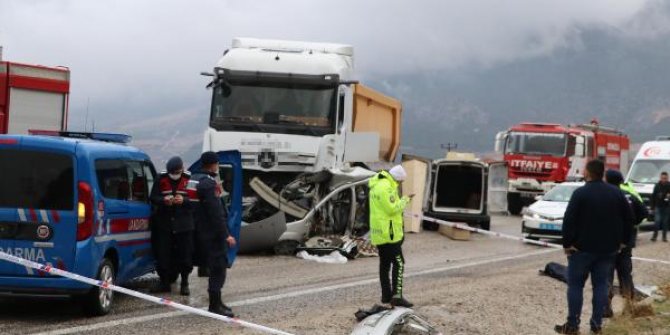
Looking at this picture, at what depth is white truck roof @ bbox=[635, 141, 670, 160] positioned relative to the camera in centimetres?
2675

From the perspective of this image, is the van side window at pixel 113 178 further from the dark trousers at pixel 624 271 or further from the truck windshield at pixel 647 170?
the truck windshield at pixel 647 170

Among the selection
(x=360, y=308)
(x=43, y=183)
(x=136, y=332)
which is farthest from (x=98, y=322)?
(x=360, y=308)

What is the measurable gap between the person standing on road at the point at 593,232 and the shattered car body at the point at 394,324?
1.42 m

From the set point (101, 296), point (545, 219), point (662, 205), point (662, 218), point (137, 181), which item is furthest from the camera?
point (662, 218)

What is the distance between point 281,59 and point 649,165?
47.5 feet

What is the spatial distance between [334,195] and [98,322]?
26.5 ft

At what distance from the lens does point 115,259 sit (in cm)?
945

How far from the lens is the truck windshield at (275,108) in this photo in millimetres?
16250

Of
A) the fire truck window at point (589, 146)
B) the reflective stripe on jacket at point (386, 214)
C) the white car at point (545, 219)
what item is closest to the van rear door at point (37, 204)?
the reflective stripe on jacket at point (386, 214)

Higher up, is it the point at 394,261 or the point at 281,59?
the point at 281,59

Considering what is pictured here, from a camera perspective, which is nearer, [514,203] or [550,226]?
[550,226]

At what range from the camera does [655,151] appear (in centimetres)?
2702

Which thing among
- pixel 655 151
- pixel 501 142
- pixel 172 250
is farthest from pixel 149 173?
pixel 501 142

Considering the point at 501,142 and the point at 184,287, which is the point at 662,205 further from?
the point at 184,287
